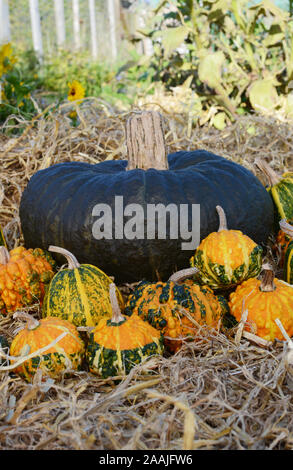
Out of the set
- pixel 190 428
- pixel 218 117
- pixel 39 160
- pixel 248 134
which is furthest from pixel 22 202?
pixel 218 117

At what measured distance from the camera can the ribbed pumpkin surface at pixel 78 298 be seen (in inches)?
89.9

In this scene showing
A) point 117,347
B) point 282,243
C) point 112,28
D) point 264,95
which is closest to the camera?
point 117,347

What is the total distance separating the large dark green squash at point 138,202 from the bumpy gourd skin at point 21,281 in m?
0.24

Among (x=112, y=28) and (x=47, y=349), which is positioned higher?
(x=112, y=28)

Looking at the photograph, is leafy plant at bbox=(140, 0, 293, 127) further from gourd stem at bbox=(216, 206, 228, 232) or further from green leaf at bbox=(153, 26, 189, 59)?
gourd stem at bbox=(216, 206, 228, 232)

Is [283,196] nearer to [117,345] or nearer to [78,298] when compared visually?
[78,298]

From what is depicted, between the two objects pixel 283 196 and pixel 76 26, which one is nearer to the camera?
pixel 283 196

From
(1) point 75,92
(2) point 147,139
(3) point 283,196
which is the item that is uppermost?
(1) point 75,92

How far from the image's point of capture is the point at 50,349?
2.03 meters

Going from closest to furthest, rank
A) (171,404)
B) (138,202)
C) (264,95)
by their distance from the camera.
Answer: (171,404) → (138,202) → (264,95)

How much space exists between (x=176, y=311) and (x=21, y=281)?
35.5 inches

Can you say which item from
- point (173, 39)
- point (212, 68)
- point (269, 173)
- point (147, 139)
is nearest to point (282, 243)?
point (269, 173)

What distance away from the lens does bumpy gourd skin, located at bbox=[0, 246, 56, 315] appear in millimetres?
2586

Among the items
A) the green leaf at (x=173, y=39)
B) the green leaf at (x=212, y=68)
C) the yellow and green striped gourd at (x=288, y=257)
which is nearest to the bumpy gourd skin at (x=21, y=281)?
the yellow and green striped gourd at (x=288, y=257)
